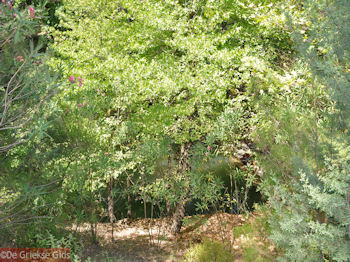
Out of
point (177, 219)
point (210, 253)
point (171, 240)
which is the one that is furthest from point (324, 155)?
point (177, 219)

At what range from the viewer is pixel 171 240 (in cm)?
930

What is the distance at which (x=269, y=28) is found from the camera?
8.50m

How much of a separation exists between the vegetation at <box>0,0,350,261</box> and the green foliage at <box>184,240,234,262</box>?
36mm

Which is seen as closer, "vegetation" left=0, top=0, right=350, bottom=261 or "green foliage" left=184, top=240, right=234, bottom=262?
"vegetation" left=0, top=0, right=350, bottom=261

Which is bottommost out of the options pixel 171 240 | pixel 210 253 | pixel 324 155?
pixel 171 240

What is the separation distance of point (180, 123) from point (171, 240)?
11.2 ft

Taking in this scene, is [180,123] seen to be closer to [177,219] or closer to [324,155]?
[177,219]

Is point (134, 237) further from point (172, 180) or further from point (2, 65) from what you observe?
point (2, 65)

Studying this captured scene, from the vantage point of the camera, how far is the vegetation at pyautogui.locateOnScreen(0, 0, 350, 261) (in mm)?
3748

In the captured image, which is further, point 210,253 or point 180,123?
point 180,123

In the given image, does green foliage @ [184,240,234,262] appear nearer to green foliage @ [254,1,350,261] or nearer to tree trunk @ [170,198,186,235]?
green foliage @ [254,1,350,261]

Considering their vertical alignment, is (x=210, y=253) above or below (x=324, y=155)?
below

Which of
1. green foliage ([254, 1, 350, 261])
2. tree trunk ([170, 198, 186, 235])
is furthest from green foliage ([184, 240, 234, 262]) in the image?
tree trunk ([170, 198, 186, 235])

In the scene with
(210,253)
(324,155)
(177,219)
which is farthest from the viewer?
(177,219)
